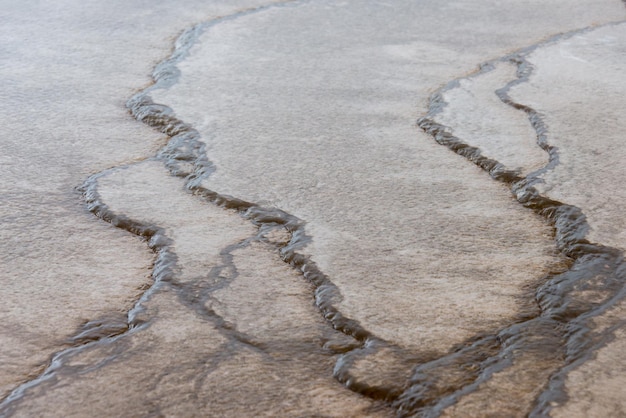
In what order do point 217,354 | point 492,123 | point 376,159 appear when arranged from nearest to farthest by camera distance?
point 217,354 → point 376,159 → point 492,123

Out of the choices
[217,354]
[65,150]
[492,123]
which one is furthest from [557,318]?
[65,150]

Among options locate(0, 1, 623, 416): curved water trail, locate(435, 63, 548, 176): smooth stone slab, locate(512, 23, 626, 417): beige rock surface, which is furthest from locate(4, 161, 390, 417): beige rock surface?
locate(435, 63, 548, 176): smooth stone slab

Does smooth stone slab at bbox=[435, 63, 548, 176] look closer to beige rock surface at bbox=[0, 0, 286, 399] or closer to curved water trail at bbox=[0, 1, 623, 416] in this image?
curved water trail at bbox=[0, 1, 623, 416]

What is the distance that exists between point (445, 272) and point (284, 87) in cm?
98

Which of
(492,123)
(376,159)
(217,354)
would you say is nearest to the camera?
(217,354)

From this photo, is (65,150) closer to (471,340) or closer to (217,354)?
(217,354)

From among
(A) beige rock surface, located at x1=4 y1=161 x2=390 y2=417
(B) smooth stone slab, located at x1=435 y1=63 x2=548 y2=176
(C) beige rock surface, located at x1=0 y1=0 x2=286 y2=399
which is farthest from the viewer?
(B) smooth stone slab, located at x1=435 y1=63 x2=548 y2=176

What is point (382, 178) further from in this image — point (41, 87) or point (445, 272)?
point (41, 87)

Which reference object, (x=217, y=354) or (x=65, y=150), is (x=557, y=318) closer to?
(x=217, y=354)

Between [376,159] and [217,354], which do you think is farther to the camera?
[376,159]

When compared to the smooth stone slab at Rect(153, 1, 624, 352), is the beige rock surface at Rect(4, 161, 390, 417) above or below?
below

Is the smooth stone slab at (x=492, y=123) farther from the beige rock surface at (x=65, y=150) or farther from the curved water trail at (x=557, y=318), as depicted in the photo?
the beige rock surface at (x=65, y=150)

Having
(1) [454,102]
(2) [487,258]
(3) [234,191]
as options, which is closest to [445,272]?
(2) [487,258]

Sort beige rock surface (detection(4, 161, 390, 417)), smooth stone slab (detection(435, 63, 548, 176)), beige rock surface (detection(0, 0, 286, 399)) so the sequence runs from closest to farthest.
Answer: beige rock surface (detection(4, 161, 390, 417))
beige rock surface (detection(0, 0, 286, 399))
smooth stone slab (detection(435, 63, 548, 176))
